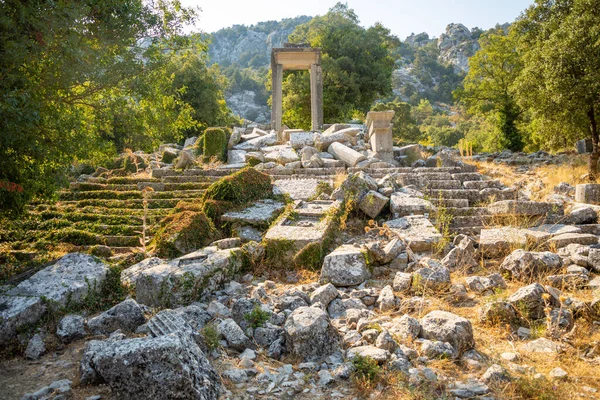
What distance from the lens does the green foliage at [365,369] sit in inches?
127

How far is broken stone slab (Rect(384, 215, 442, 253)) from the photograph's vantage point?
6242 mm

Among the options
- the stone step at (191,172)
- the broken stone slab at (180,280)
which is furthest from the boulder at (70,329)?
the stone step at (191,172)

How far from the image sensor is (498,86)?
2578 cm

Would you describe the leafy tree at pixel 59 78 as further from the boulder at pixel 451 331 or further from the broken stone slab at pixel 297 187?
the boulder at pixel 451 331

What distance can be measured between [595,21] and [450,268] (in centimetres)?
1102

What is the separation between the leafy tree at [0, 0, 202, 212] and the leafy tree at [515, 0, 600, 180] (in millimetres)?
11345

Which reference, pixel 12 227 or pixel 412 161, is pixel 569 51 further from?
pixel 12 227

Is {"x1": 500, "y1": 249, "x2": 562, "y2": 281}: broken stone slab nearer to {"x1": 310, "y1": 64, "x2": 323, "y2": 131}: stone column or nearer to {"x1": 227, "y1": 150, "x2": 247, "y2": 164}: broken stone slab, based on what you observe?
{"x1": 227, "y1": 150, "x2": 247, "y2": 164}: broken stone slab

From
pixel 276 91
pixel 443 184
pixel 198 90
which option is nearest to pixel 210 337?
pixel 443 184

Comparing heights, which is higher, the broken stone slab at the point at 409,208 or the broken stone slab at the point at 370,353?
the broken stone slab at the point at 409,208

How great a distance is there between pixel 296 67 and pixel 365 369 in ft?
59.5

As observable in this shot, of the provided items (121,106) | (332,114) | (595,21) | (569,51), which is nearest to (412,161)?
(569,51)

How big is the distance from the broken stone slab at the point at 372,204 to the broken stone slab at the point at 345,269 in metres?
2.18

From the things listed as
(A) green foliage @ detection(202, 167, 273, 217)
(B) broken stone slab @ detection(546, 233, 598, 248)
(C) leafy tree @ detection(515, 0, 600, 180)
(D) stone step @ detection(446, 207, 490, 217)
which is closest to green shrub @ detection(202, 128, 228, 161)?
(A) green foliage @ detection(202, 167, 273, 217)
